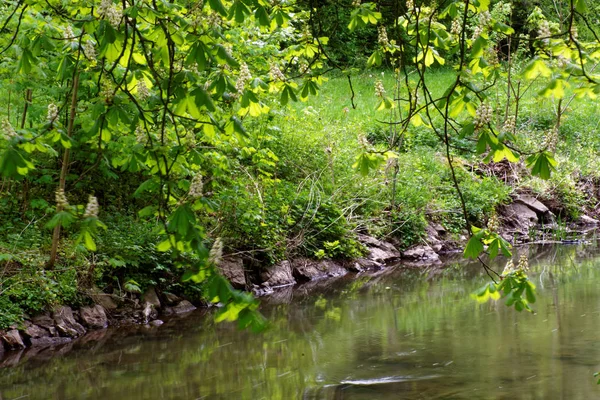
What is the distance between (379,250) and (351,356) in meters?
5.33

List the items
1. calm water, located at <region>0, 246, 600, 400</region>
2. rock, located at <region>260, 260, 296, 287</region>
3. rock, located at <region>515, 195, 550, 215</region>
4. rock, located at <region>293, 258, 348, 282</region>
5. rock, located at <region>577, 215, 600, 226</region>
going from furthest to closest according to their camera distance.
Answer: rock, located at <region>577, 215, 600, 226</region>
rock, located at <region>515, 195, 550, 215</region>
rock, located at <region>293, 258, 348, 282</region>
rock, located at <region>260, 260, 296, 287</region>
calm water, located at <region>0, 246, 600, 400</region>

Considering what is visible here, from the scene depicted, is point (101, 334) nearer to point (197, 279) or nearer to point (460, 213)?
point (197, 279)

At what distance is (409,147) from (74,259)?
9063 millimetres

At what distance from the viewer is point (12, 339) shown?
6.71 m

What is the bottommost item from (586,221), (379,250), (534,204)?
(586,221)

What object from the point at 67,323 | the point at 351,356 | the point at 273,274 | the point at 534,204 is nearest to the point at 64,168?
the point at 67,323

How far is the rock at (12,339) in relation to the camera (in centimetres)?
667

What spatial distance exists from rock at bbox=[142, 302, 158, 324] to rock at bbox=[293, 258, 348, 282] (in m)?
2.67

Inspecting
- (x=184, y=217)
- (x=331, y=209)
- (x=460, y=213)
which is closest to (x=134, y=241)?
(x=331, y=209)

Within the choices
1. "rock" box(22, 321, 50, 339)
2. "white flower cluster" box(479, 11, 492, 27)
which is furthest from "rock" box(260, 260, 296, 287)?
"white flower cluster" box(479, 11, 492, 27)

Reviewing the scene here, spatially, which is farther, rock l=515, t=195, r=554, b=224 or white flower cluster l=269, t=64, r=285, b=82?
rock l=515, t=195, r=554, b=224

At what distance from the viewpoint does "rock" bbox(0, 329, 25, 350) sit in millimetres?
6668

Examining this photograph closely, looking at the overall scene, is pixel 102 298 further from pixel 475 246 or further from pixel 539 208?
pixel 539 208

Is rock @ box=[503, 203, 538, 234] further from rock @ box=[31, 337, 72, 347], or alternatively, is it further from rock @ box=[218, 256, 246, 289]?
rock @ box=[31, 337, 72, 347]
